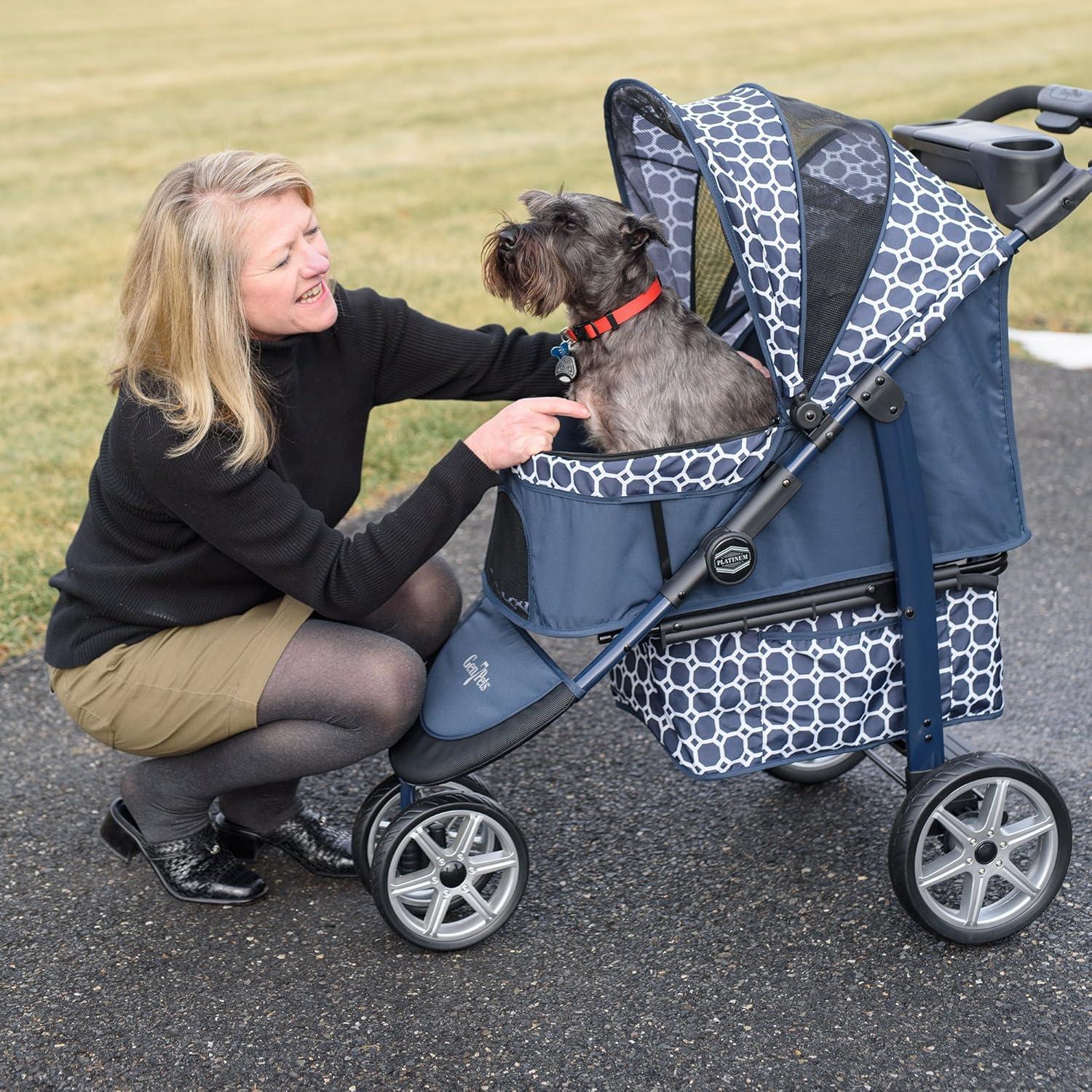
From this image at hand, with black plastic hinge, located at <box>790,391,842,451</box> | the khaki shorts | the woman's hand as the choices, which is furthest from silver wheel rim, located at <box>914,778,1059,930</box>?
the khaki shorts

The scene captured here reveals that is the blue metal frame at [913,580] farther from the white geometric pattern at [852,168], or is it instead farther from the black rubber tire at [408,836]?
the black rubber tire at [408,836]

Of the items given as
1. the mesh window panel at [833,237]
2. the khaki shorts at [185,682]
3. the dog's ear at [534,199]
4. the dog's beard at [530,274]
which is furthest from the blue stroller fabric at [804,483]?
the dog's ear at [534,199]

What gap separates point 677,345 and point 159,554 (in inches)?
51.4

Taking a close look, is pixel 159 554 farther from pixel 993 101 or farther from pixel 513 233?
pixel 993 101

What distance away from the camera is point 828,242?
264cm

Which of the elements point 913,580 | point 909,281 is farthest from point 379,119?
point 913,580

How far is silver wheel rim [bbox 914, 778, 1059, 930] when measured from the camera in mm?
2850

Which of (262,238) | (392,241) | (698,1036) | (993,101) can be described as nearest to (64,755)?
(262,238)

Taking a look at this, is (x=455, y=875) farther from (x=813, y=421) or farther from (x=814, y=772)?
(x=813, y=421)

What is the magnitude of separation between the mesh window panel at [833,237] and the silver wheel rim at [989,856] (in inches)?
40.1

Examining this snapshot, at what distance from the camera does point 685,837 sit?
134 inches

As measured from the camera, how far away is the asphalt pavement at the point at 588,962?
8.64 feet

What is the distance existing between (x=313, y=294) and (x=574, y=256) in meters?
0.65

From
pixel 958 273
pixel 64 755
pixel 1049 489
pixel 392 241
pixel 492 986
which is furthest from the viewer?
pixel 392 241
